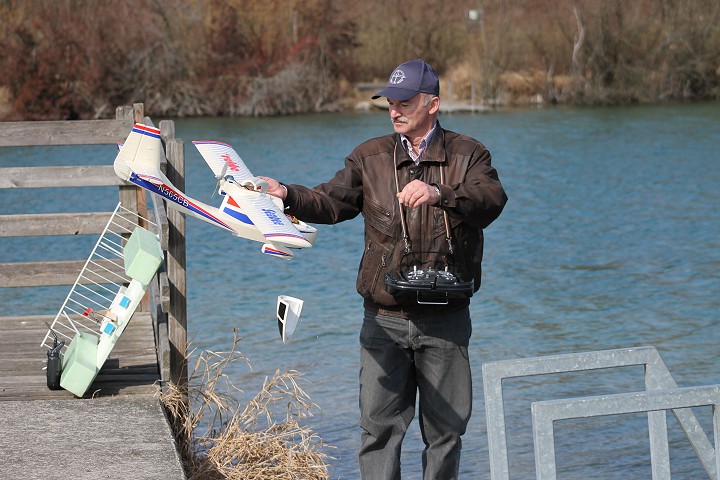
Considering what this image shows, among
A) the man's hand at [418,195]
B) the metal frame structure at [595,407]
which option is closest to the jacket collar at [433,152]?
the man's hand at [418,195]

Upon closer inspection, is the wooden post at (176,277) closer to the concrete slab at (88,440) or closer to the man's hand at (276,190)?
the concrete slab at (88,440)

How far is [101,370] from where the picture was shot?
6281 mm

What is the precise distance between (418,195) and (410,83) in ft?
1.83

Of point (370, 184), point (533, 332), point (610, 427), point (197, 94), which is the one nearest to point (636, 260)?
point (533, 332)

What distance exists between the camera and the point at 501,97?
40.0 metres

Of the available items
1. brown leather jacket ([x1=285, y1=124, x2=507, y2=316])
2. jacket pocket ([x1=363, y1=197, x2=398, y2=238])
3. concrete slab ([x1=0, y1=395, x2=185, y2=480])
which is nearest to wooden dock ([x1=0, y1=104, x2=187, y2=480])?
concrete slab ([x1=0, y1=395, x2=185, y2=480])

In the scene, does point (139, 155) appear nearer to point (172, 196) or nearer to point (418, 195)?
point (172, 196)

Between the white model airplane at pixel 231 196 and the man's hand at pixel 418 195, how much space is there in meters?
0.43

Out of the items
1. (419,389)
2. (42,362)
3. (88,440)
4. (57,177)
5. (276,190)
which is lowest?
(42,362)

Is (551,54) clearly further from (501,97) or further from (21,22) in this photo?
(21,22)

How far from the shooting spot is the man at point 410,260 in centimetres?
440

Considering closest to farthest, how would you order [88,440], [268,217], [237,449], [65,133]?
[268,217] → [88,440] → [237,449] → [65,133]

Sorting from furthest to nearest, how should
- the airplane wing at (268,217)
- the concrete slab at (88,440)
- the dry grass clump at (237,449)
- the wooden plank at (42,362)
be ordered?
the wooden plank at (42,362) < the dry grass clump at (237,449) < the concrete slab at (88,440) < the airplane wing at (268,217)

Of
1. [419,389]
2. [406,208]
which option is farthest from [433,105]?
[419,389]
